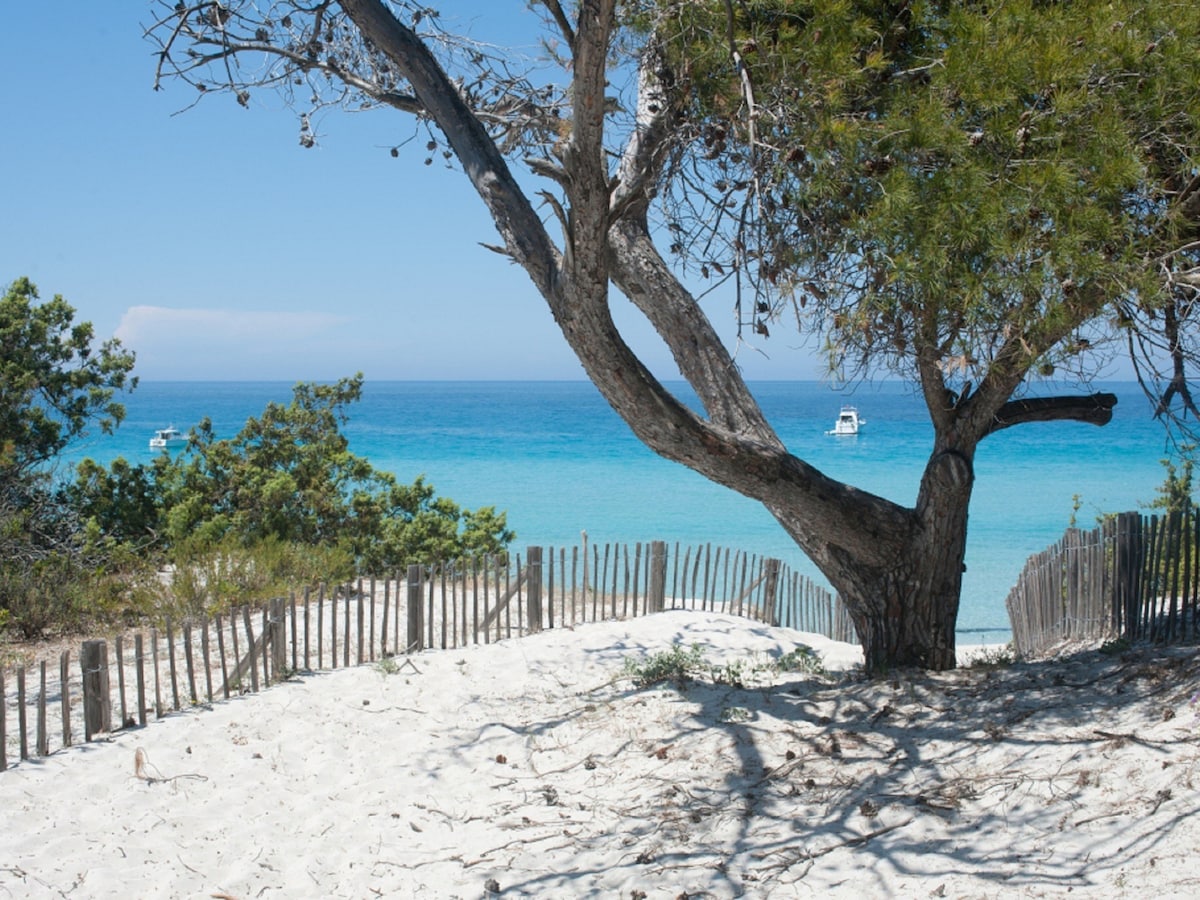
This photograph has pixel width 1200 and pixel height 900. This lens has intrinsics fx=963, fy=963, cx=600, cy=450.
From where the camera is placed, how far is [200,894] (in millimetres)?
4191

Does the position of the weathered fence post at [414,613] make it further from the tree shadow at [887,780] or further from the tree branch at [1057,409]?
the tree branch at [1057,409]

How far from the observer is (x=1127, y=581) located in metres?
6.66

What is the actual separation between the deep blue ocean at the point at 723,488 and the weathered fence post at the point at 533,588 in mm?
3707

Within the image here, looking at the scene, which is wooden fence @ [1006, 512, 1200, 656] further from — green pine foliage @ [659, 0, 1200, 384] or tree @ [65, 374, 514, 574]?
tree @ [65, 374, 514, 574]

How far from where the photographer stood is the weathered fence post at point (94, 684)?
5.55m

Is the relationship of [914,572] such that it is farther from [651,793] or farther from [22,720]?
[22,720]

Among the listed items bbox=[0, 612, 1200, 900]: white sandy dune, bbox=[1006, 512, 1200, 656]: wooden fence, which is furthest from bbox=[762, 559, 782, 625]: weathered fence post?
bbox=[0, 612, 1200, 900]: white sandy dune

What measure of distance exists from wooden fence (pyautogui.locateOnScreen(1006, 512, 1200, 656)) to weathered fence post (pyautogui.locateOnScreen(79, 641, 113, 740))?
654 centimetres

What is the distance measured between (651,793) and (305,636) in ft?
10.6

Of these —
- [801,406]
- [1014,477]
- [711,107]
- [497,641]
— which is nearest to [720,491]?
[1014,477]

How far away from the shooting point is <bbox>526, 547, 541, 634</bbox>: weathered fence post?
28.0ft

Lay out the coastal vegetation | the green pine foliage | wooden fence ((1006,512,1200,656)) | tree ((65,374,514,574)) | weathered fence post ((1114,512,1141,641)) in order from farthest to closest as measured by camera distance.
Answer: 1. tree ((65,374,514,574))
2. the coastal vegetation
3. weathered fence post ((1114,512,1141,641))
4. wooden fence ((1006,512,1200,656))
5. the green pine foliage

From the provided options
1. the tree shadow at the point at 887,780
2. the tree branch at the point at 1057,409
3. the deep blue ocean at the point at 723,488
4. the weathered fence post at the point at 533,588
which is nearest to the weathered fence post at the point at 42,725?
the tree shadow at the point at 887,780

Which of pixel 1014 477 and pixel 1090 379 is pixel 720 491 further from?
pixel 1090 379
